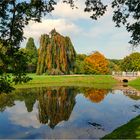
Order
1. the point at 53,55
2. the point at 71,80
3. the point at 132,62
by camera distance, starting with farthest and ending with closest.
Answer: the point at 132,62 → the point at 53,55 → the point at 71,80

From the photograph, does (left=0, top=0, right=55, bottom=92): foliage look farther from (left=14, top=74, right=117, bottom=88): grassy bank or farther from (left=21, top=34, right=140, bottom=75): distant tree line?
(left=14, top=74, right=117, bottom=88): grassy bank

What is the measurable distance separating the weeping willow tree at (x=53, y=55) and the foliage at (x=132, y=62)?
118 ft

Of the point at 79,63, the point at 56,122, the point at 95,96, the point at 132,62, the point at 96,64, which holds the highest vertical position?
the point at 132,62

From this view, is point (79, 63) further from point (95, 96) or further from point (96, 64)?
point (95, 96)

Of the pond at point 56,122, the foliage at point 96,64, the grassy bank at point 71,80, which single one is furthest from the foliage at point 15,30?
the foliage at point 96,64

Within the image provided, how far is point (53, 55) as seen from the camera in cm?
7869

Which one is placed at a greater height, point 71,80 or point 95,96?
point 71,80

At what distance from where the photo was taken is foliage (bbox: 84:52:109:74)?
9219cm

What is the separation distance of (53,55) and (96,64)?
17.6 meters

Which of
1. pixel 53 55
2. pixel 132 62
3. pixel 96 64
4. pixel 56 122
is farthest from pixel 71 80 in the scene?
pixel 56 122

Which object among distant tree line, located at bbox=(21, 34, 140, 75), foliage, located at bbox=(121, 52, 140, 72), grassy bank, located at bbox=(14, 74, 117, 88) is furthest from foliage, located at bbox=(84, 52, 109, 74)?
foliage, located at bbox=(121, 52, 140, 72)

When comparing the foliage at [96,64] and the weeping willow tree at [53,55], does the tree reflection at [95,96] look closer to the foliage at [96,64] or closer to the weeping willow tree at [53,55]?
the weeping willow tree at [53,55]

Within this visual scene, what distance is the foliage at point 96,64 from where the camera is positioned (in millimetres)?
92188

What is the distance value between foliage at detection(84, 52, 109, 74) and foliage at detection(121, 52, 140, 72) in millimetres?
19436
